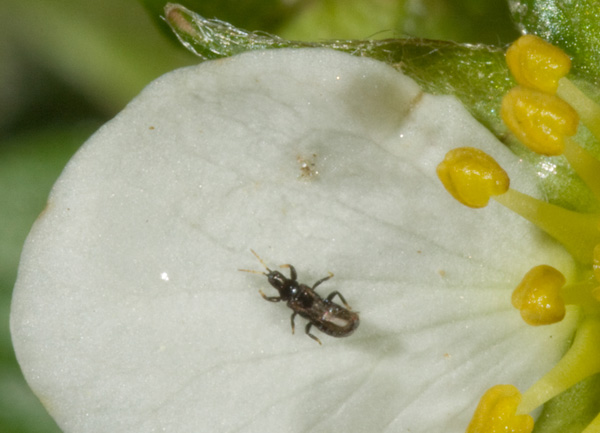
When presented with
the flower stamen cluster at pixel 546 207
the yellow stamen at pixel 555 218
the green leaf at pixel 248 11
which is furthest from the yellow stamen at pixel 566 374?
the green leaf at pixel 248 11

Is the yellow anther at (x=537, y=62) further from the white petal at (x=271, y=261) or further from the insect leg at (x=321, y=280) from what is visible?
the insect leg at (x=321, y=280)

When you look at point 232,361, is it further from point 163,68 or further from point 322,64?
point 163,68

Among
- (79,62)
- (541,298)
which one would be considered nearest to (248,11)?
(79,62)

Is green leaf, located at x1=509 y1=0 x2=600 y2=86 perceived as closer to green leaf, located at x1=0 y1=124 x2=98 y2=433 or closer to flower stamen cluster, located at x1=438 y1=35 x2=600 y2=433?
flower stamen cluster, located at x1=438 y1=35 x2=600 y2=433

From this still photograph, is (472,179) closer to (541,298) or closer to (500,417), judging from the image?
(541,298)

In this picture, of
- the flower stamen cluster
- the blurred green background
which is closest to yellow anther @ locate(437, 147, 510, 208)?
the flower stamen cluster
